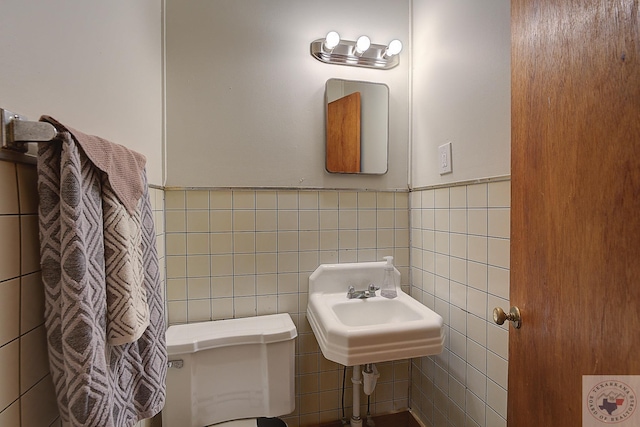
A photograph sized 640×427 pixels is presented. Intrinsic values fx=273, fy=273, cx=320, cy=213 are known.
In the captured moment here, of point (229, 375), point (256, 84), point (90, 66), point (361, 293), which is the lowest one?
point (229, 375)

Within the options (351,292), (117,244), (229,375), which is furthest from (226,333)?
(117,244)

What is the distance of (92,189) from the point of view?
552 millimetres

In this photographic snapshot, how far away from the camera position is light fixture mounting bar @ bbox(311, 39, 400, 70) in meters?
1.37

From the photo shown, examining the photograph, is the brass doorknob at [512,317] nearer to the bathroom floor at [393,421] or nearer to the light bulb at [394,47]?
the bathroom floor at [393,421]

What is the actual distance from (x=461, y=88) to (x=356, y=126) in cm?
50

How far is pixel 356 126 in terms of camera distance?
1.44 m

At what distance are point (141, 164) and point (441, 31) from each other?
4.46 ft

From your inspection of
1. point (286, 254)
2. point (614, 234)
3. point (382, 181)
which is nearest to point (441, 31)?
point (382, 181)

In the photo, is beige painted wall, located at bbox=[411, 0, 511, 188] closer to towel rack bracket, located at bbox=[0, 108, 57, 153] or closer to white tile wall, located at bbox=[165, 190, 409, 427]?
white tile wall, located at bbox=[165, 190, 409, 427]

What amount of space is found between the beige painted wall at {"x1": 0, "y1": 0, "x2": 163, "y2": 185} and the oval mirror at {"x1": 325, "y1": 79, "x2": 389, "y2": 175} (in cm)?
78

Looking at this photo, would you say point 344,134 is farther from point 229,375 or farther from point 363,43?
point 229,375

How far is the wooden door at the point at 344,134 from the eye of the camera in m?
1.40

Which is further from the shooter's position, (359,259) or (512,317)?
(359,259)

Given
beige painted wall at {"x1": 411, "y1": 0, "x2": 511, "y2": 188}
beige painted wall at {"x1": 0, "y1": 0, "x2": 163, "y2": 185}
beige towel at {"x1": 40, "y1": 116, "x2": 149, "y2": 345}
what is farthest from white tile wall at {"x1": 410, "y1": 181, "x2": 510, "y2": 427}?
beige painted wall at {"x1": 0, "y1": 0, "x2": 163, "y2": 185}
